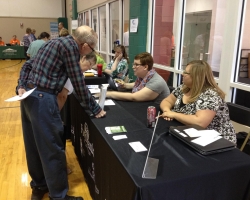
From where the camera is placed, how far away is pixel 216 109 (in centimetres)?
160

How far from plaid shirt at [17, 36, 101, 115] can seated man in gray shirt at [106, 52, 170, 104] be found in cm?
66

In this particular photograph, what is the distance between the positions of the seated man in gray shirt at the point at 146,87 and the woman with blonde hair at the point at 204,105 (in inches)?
17.9

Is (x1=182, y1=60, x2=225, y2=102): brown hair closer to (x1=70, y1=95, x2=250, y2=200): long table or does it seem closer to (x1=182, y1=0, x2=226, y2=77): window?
(x1=70, y1=95, x2=250, y2=200): long table

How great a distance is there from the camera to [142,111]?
191 cm

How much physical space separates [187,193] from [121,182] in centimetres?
29

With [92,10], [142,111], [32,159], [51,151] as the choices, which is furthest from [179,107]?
[92,10]

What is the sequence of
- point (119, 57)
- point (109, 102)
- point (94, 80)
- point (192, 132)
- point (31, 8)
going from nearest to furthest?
point (192, 132), point (109, 102), point (94, 80), point (119, 57), point (31, 8)

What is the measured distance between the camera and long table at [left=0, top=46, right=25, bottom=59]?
12.0 metres

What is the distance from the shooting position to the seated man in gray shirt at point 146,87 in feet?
7.18

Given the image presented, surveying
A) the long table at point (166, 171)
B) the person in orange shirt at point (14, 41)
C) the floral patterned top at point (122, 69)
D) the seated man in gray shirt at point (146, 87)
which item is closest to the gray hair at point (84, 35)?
the long table at point (166, 171)

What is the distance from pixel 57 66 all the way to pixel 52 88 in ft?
0.47

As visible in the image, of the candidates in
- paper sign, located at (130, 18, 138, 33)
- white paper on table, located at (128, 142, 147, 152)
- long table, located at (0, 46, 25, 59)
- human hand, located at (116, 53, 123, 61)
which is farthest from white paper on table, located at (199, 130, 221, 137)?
long table, located at (0, 46, 25, 59)

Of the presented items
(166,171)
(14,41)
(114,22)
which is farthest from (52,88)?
(14,41)

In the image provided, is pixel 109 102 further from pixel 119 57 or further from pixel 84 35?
pixel 119 57
